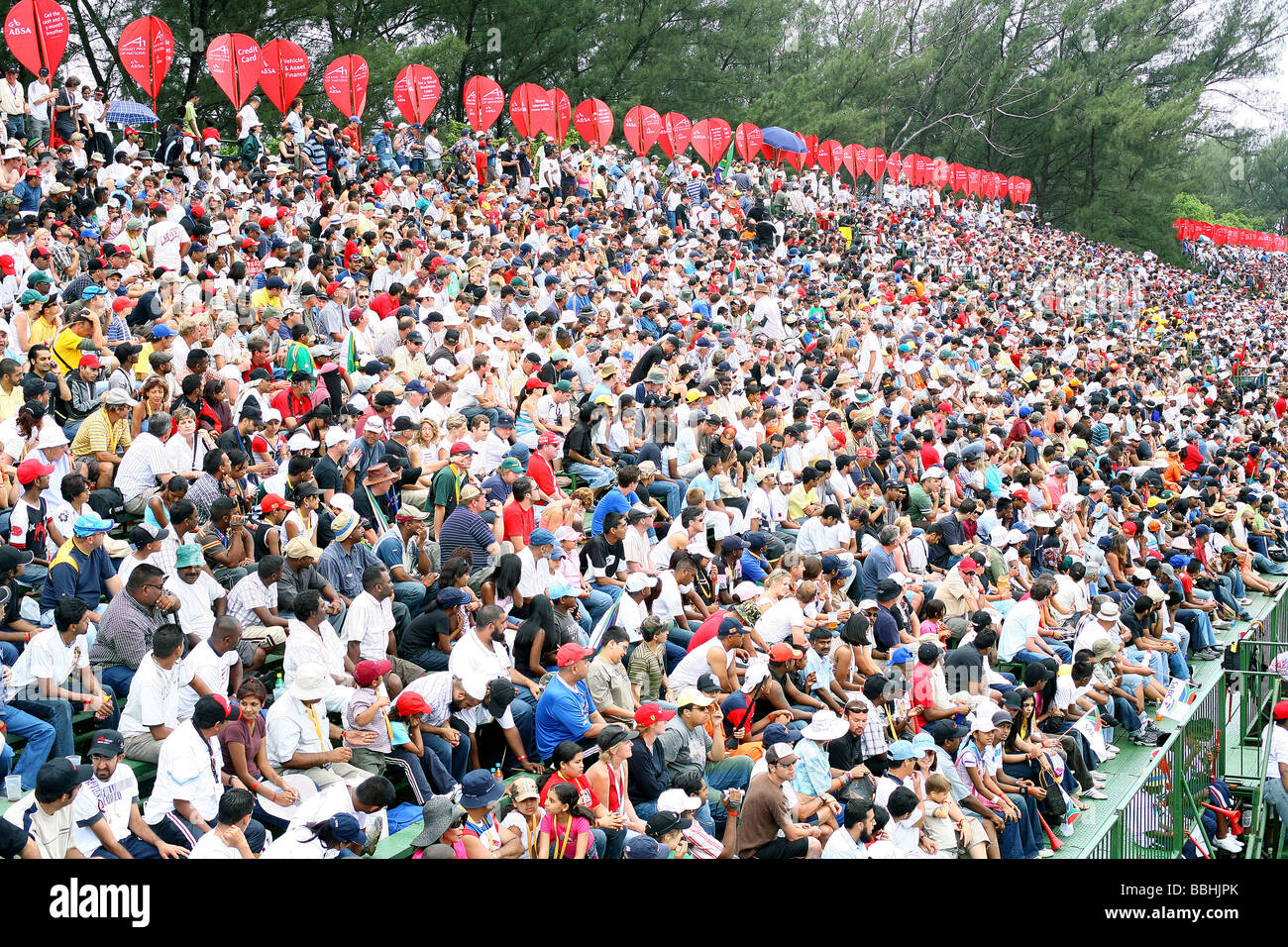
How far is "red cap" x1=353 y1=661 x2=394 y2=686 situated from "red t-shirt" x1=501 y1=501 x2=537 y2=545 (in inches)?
86.2

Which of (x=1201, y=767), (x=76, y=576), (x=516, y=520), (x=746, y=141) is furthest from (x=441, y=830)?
(x=746, y=141)

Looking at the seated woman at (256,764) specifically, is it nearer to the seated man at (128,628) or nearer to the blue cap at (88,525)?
the seated man at (128,628)

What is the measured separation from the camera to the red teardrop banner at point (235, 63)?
62.2ft

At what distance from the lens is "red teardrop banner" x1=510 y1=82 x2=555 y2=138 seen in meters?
24.1

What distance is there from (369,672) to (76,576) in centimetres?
163

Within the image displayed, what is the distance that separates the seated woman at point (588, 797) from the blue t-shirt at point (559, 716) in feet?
2.03

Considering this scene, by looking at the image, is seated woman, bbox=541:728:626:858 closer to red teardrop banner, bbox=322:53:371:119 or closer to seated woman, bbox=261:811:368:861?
seated woman, bbox=261:811:368:861

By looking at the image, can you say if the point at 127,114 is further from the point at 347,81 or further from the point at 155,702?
the point at 155,702

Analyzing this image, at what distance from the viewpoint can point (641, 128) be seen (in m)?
27.6

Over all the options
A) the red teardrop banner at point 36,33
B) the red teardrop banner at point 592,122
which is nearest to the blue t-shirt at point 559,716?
the red teardrop banner at point 36,33

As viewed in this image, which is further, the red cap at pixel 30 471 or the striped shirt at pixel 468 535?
the striped shirt at pixel 468 535

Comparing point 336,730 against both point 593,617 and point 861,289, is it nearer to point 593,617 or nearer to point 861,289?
point 593,617
